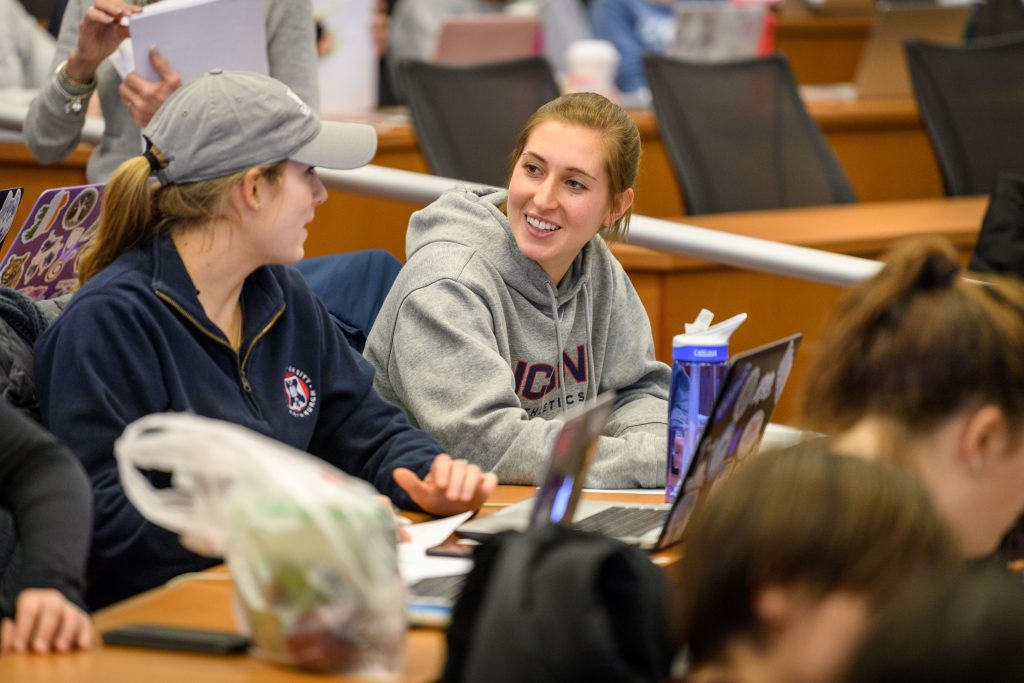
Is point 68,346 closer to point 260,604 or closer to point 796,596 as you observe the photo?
point 260,604

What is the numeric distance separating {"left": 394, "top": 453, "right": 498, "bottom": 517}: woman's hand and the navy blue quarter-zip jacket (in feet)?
0.28

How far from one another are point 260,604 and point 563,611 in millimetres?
310

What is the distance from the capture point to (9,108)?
353 centimetres

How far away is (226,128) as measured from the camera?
1944 millimetres

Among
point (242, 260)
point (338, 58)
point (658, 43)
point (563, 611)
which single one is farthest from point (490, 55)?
point (563, 611)

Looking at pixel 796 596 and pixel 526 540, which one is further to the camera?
pixel 526 540

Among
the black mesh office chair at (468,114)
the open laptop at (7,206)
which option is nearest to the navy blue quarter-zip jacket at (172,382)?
the open laptop at (7,206)

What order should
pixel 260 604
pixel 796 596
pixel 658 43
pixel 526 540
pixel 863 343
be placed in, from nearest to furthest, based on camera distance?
pixel 796 596 → pixel 526 540 → pixel 260 604 → pixel 863 343 → pixel 658 43

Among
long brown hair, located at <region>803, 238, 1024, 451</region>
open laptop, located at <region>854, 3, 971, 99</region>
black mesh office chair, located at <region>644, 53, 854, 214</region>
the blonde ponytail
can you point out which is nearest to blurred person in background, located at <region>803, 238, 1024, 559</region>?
long brown hair, located at <region>803, 238, 1024, 451</region>

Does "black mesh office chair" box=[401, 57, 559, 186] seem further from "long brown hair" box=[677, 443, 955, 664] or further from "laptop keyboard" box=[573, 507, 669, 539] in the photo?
"long brown hair" box=[677, 443, 955, 664]

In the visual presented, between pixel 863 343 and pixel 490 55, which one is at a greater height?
pixel 863 343

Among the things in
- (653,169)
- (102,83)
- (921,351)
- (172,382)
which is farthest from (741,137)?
(921,351)

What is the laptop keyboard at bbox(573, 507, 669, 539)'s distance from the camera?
70.5 inches

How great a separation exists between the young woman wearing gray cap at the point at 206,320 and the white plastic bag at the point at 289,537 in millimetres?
544
